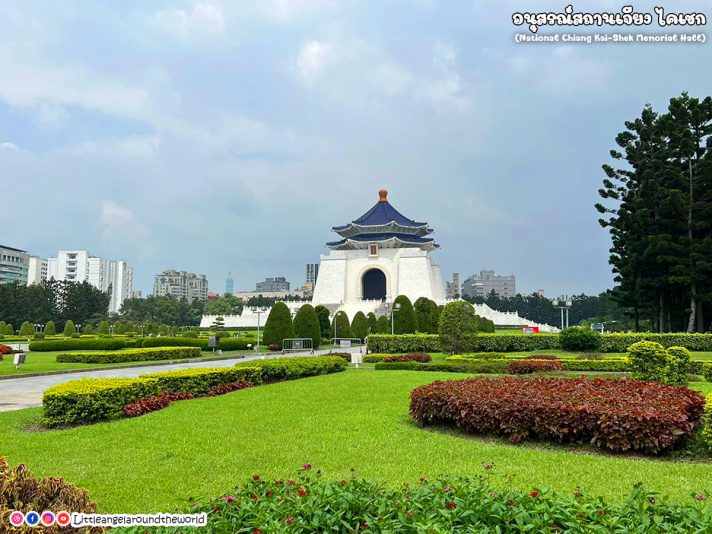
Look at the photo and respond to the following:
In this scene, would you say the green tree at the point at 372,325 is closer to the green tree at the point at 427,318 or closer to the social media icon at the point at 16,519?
the green tree at the point at 427,318

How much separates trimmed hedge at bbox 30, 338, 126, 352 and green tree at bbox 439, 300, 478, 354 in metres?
14.1

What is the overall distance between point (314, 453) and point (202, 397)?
4489mm

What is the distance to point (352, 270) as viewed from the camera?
4756 cm

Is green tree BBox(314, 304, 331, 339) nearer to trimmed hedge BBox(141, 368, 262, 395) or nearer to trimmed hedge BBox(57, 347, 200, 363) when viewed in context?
trimmed hedge BBox(57, 347, 200, 363)

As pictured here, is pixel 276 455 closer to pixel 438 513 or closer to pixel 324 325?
pixel 438 513

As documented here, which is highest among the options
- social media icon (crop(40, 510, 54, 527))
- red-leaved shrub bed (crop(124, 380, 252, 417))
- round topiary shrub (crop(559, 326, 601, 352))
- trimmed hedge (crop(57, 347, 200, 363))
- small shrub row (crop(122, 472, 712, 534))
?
round topiary shrub (crop(559, 326, 601, 352))

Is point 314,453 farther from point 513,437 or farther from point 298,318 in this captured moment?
point 298,318

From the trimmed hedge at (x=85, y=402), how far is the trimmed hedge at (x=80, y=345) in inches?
648

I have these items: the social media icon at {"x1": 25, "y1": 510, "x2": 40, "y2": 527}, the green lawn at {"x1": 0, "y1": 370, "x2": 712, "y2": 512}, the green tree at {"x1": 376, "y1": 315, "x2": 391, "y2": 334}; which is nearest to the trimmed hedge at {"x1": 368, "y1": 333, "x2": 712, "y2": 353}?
the green tree at {"x1": 376, "y1": 315, "x2": 391, "y2": 334}

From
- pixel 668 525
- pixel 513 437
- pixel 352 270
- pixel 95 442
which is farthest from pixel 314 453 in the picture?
pixel 352 270

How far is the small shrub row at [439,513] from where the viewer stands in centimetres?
259

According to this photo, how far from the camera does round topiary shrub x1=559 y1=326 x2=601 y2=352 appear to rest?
18453 millimetres

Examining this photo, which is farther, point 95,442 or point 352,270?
point 352,270

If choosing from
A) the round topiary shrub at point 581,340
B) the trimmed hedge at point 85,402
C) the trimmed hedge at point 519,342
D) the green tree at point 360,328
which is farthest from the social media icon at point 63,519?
the green tree at point 360,328
